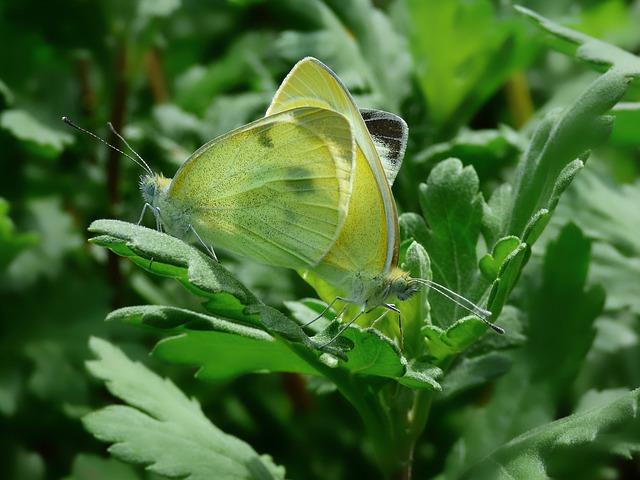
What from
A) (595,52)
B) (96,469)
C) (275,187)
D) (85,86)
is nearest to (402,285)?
(275,187)

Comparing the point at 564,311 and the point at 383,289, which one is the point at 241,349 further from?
the point at 564,311

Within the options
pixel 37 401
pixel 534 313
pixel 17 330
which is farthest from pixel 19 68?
pixel 534 313

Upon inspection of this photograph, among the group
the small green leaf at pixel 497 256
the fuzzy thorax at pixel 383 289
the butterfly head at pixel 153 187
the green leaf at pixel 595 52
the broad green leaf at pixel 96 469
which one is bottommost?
the broad green leaf at pixel 96 469

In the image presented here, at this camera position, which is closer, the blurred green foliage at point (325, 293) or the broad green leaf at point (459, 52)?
the blurred green foliage at point (325, 293)

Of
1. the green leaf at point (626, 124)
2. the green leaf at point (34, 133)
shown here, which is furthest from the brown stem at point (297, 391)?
the green leaf at point (626, 124)

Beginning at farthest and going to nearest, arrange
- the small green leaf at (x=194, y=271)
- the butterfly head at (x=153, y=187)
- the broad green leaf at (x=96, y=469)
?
the broad green leaf at (x=96, y=469) < the butterfly head at (x=153, y=187) < the small green leaf at (x=194, y=271)

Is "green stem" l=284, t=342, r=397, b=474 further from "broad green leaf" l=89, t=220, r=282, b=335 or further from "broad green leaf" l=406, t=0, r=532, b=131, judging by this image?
"broad green leaf" l=406, t=0, r=532, b=131

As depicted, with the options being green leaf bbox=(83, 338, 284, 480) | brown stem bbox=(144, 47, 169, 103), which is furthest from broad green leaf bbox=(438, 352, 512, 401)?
brown stem bbox=(144, 47, 169, 103)

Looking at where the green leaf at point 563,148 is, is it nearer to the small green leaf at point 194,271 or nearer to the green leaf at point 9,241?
the small green leaf at point 194,271
